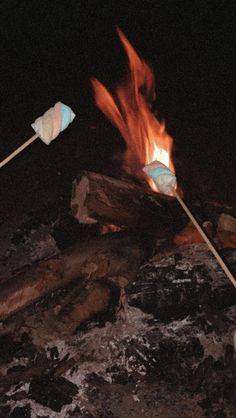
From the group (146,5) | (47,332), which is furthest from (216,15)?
(47,332)

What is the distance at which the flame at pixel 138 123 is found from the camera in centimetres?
498

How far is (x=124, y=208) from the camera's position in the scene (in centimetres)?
413

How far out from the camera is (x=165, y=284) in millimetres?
3537

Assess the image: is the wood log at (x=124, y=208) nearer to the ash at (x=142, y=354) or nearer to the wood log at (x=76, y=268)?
the wood log at (x=76, y=268)

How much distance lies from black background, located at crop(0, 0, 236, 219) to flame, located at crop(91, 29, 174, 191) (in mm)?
410

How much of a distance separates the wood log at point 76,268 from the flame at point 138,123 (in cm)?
97

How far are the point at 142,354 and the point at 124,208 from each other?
150 centimetres

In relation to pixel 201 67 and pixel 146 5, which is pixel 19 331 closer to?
pixel 201 67

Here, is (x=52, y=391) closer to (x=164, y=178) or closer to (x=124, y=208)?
(x=124, y=208)

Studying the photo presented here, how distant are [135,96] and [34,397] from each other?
14.1 ft

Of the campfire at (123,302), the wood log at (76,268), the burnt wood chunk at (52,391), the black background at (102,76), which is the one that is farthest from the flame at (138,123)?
the burnt wood chunk at (52,391)

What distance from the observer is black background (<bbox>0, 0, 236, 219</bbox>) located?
5.66 m

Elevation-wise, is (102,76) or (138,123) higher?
(102,76)

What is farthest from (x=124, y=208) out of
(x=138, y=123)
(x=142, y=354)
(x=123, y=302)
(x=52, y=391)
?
(x=52, y=391)
